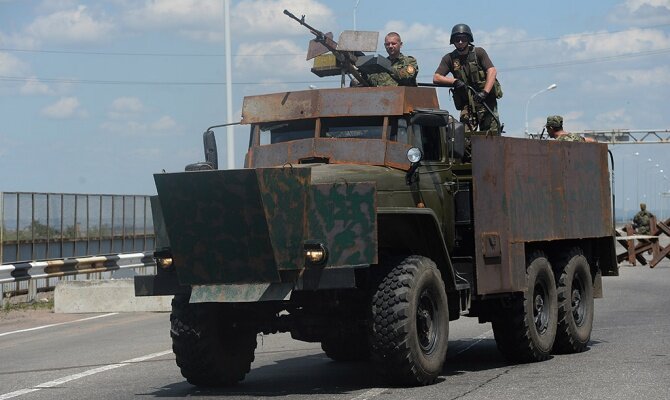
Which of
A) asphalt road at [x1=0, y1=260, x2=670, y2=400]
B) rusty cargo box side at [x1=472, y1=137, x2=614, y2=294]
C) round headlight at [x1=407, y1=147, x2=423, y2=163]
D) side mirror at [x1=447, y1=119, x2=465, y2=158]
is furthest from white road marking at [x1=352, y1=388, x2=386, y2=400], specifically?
side mirror at [x1=447, y1=119, x2=465, y2=158]

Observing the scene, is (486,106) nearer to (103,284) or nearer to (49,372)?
(49,372)

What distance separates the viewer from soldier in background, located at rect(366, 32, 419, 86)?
1343 cm

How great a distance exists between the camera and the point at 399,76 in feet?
43.9

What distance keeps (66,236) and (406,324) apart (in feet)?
65.2

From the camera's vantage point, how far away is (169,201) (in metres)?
11.1

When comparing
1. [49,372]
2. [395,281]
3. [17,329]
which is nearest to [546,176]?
[395,281]

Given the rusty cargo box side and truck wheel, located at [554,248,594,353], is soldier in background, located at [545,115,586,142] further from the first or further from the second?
truck wheel, located at [554,248,594,353]

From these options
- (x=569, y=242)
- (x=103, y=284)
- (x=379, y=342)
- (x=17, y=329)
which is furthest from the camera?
(x=103, y=284)

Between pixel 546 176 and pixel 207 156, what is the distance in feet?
11.9

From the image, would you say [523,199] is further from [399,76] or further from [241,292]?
[241,292]

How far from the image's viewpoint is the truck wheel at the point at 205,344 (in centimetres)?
1158

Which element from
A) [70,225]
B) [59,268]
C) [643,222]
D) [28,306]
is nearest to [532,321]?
[59,268]

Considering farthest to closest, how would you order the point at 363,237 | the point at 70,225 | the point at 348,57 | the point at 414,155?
the point at 70,225, the point at 348,57, the point at 414,155, the point at 363,237

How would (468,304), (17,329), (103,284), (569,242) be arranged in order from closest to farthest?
(468,304) → (569,242) → (17,329) → (103,284)
